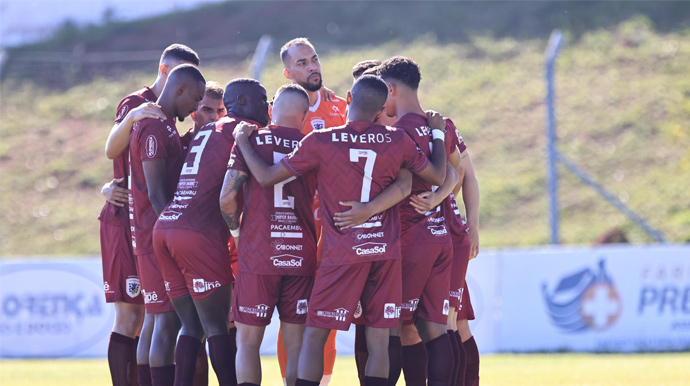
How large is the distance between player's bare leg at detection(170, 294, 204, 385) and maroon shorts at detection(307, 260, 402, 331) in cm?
93

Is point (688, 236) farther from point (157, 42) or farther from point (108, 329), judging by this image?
point (157, 42)

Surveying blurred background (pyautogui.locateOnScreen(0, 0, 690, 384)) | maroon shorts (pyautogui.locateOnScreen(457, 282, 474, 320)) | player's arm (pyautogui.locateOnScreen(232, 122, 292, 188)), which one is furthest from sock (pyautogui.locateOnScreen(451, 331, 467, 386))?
blurred background (pyautogui.locateOnScreen(0, 0, 690, 384))

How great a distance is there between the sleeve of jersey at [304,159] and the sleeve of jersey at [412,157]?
0.60 meters

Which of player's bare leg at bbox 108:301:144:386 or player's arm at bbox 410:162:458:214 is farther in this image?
player's bare leg at bbox 108:301:144:386

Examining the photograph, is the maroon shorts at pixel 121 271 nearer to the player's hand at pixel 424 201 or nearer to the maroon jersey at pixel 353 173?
the maroon jersey at pixel 353 173

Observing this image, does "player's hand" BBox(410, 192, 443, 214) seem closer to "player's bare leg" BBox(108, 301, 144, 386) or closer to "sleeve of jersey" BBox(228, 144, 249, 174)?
"sleeve of jersey" BBox(228, 144, 249, 174)

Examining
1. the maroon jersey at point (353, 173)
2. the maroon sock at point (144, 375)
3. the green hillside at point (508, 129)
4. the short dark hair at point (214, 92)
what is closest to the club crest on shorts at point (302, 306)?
the maroon jersey at point (353, 173)

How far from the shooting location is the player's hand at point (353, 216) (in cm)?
590

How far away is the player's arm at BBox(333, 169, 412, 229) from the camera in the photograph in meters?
5.90

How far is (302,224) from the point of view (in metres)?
6.22

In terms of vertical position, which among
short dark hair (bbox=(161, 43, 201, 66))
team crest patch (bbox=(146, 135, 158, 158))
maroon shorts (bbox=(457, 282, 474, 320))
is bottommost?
maroon shorts (bbox=(457, 282, 474, 320))

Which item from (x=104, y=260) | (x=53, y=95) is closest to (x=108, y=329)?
(x=104, y=260)

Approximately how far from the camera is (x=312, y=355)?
590 centimetres

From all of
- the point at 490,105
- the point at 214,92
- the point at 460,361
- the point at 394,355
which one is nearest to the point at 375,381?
the point at 394,355
